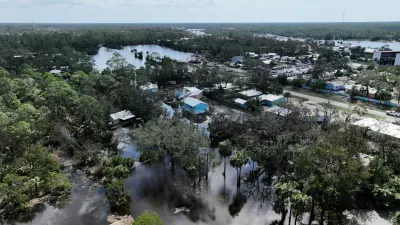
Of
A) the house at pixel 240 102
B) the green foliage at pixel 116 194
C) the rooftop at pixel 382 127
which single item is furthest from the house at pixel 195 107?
the rooftop at pixel 382 127

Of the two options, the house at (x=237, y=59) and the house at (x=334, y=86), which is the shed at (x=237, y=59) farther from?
the house at (x=334, y=86)

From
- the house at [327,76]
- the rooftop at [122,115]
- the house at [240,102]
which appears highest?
the house at [327,76]

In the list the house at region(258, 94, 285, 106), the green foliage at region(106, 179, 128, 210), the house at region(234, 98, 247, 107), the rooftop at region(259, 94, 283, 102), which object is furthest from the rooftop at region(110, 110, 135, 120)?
the rooftop at region(259, 94, 283, 102)

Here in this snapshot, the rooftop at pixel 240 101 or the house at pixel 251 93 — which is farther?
the house at pixel 251 93

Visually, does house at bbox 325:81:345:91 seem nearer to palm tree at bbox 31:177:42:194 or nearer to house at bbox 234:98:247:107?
house at bbox 234:98:247:107

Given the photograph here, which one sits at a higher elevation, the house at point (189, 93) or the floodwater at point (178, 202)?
the house at point (189, 93)

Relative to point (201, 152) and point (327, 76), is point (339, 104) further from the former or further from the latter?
point (201, 152)
